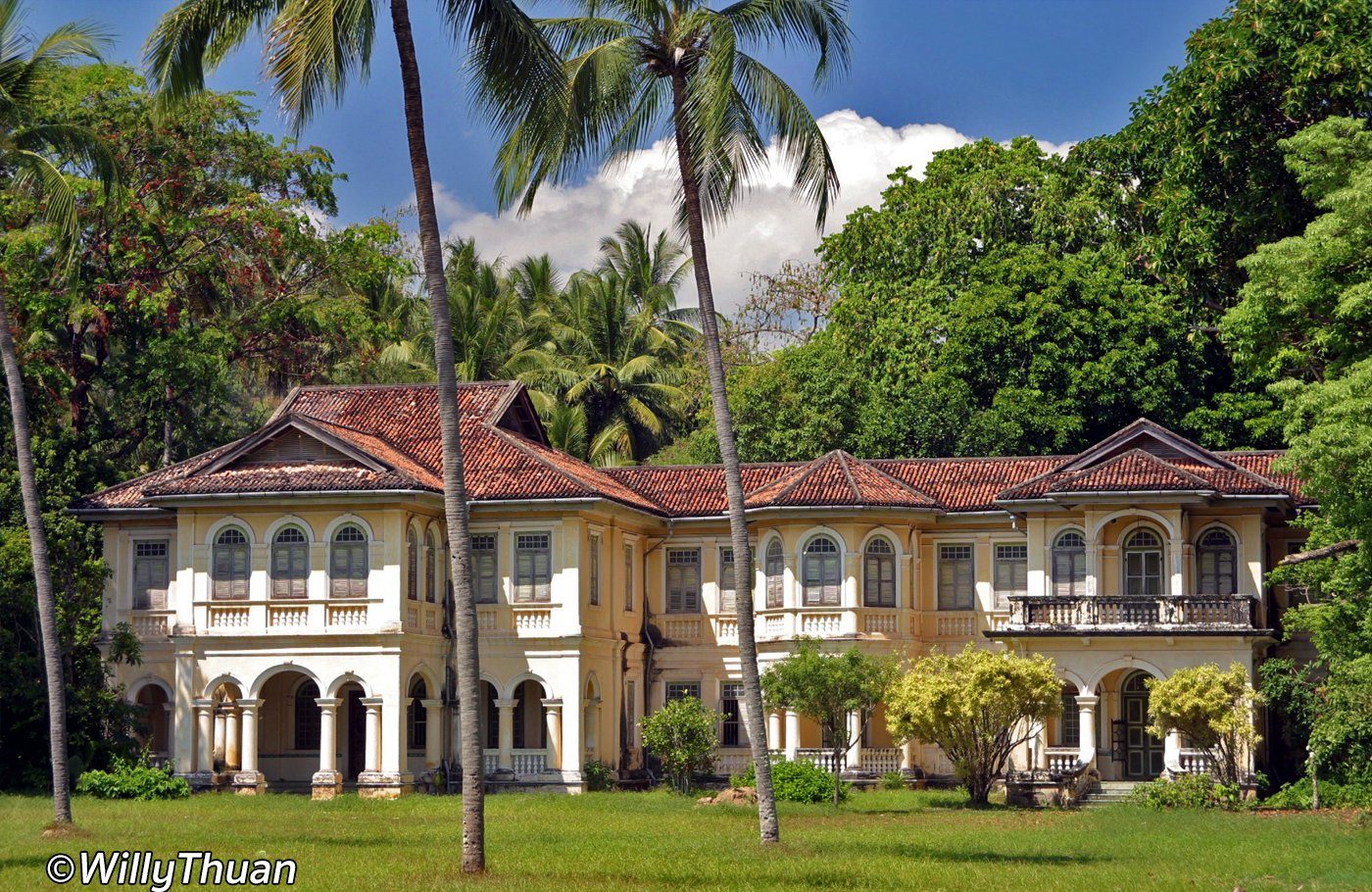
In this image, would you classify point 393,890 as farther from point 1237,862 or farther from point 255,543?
point 255,543

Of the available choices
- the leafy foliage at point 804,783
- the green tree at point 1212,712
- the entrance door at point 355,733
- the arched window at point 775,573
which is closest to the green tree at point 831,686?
the leafy foliage at point 804,783

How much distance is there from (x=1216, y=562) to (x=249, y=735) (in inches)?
746

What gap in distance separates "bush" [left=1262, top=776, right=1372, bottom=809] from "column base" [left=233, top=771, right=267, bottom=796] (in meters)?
18.4

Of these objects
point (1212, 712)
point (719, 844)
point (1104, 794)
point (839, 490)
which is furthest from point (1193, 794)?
point (719, 844)

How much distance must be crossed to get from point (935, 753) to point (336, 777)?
39.9 ft

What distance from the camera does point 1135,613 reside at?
37531 millimetres

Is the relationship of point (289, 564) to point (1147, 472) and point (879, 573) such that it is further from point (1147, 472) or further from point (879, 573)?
point (1147, 472)

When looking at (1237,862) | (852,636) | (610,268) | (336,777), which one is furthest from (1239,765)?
(610,268)

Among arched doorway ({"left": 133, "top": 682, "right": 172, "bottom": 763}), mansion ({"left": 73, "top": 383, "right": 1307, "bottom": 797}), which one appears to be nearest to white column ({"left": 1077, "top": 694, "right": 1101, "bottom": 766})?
mansion ({"left": 73, "top": 383, "right": 1307, "bottom": 797})

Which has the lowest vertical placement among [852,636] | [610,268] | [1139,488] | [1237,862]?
[1237,862]

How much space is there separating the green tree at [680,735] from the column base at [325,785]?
5862mm

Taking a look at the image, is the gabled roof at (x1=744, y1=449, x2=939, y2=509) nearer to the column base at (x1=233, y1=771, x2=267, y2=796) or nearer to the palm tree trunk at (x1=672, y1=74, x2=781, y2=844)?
the column base at (x1=233, y1=771, x2=267, y2=796)

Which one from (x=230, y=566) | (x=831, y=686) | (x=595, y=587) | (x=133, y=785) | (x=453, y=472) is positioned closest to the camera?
(x=453, y=472)

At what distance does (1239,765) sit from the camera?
35.6 m
